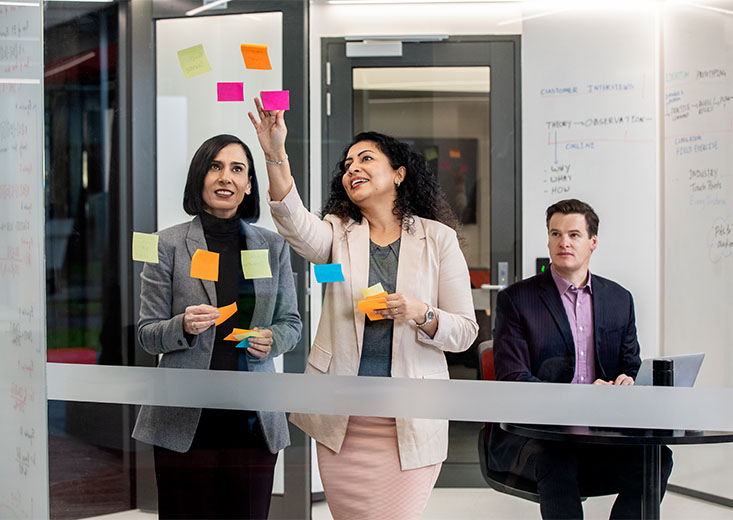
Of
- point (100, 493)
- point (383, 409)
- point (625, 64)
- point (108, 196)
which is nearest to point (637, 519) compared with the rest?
point (383, 409)

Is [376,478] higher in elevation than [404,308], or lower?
lower

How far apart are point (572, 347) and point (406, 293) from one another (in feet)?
1.70

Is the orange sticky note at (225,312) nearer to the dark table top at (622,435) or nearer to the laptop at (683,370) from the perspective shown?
the dark table top at (622,435)

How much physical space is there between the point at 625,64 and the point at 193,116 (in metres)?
1.36

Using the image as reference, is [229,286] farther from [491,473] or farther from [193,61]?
[491,473]

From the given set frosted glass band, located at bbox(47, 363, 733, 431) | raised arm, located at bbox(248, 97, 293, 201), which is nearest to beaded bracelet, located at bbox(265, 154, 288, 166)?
raised arm, located at bbox(248, 97, 293, 201)

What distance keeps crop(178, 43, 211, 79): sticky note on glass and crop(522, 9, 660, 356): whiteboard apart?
41.2 inches

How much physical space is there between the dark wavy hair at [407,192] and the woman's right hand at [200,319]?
0.48m

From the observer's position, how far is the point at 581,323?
2.12 meters

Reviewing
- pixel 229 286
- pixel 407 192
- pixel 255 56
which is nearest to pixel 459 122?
pixel 407 192

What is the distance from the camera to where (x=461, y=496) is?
7.38 ft

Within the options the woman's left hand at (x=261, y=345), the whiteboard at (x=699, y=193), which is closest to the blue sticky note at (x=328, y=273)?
the woman's left hand at (x=261, y=345)

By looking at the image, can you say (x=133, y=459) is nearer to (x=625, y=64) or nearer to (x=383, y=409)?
(x=383, y=409)

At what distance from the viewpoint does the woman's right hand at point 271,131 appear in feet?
7.33
